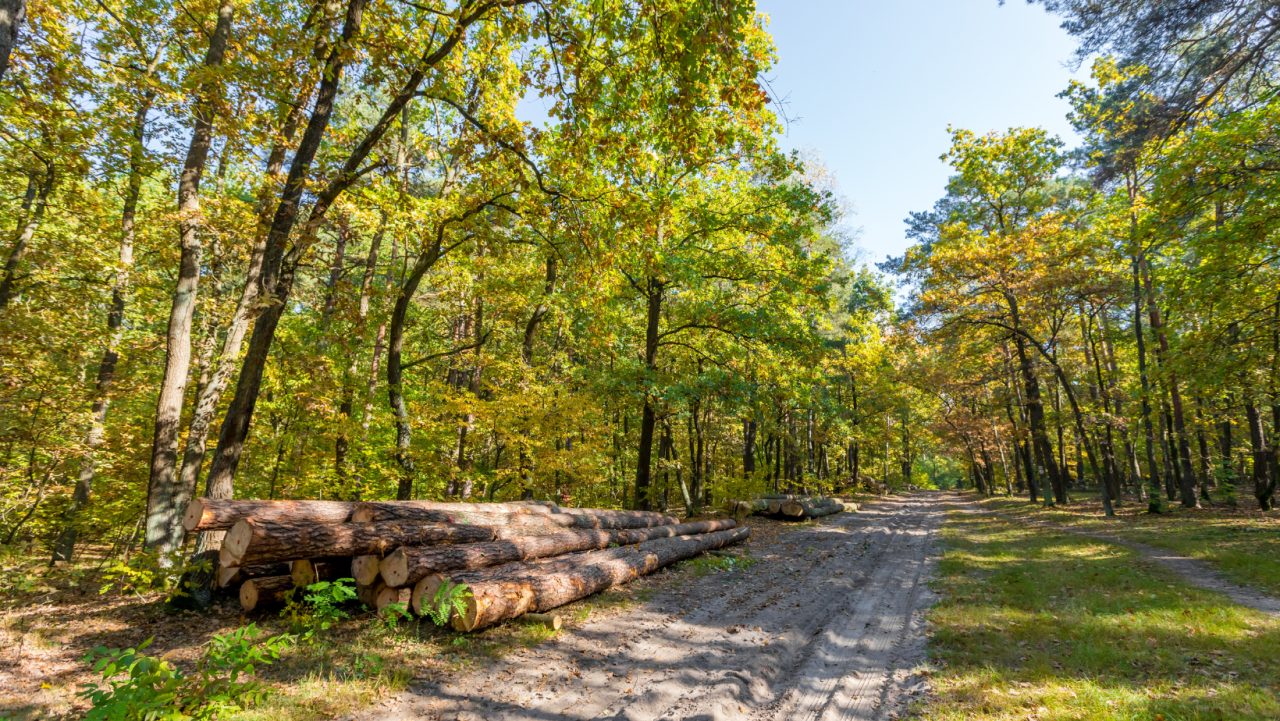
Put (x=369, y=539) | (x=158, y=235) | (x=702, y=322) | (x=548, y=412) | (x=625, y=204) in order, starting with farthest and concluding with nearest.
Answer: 1. (x=702, y=322)
2. (x=548, y=412)
3. (x=158, y=235)
4. (x=625, y=204)
5. (x=369, y=539)

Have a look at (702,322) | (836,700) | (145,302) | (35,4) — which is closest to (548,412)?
(702,322)

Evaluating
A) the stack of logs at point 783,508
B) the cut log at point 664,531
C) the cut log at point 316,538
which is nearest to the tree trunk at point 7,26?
the cut log at point 316,538

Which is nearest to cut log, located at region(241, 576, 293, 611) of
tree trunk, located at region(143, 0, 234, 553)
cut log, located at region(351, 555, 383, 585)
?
cut log, located at region(351, 555, 383, 585)

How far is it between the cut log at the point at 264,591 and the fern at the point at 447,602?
181cm

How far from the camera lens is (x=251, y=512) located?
5.21 metres

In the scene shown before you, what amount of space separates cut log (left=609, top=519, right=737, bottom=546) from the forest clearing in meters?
0.10

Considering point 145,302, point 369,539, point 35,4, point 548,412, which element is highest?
point 35,4

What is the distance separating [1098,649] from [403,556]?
7.57 metres

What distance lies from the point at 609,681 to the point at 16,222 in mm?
13719

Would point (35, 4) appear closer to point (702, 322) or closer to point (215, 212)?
point (215, 212)

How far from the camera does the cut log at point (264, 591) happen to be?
5.50 meters

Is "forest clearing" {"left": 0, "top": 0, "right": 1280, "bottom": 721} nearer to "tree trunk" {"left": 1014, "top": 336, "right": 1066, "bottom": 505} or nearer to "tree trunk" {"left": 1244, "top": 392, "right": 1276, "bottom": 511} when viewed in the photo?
"tree trunk" {"left": 1244, "top": 392, "right": 1276, "bottom": 511}

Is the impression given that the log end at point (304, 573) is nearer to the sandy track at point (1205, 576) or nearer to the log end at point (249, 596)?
the log end at point (249, 596)

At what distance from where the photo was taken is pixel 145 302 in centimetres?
969
